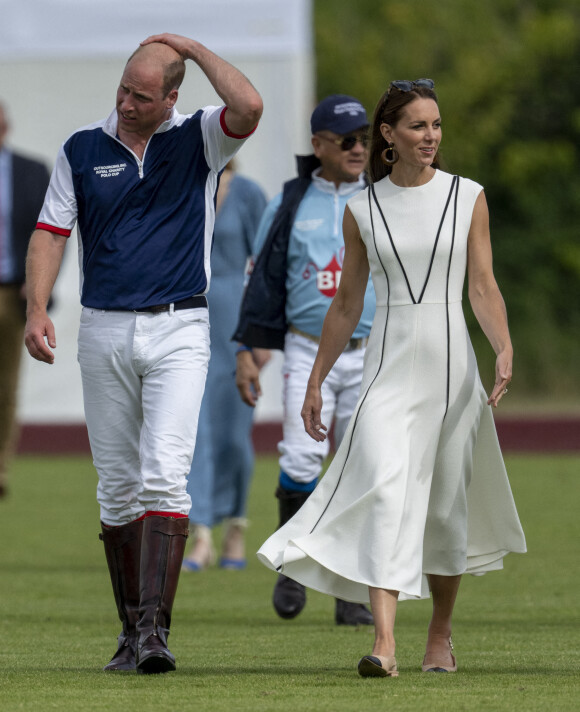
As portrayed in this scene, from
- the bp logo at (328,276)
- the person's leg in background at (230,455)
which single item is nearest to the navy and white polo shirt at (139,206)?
the bp logo at (328,276)

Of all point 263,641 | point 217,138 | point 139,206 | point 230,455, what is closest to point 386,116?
point 217,138

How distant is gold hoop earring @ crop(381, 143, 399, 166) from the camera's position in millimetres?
5484

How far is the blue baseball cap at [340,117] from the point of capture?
7102 mm

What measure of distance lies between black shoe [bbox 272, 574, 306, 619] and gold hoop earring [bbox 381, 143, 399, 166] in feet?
7.18

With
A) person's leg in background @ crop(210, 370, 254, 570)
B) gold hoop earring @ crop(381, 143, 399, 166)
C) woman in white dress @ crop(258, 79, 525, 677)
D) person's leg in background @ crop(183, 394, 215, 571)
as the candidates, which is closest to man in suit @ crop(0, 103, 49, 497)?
person's leg in background @ crop(210, 370, 254, 570)

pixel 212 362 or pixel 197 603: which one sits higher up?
pixel 212 362

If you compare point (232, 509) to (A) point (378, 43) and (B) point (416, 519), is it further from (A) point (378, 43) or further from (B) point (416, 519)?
(A) point (378, 43)

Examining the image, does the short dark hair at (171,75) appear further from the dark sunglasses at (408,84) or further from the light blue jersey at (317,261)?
the light blue jersey at (317,261)

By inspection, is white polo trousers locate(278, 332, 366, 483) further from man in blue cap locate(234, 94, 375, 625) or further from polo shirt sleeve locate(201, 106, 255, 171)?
polo shirt sleeve locate(201, 106, 255, 171)

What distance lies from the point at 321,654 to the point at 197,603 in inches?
73.1

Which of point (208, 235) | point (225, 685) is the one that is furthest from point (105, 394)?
point (225, 685)

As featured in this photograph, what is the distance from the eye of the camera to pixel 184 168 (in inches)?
219

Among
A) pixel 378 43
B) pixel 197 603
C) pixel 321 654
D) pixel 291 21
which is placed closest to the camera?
pixel 321 654

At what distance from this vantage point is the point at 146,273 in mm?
5504
